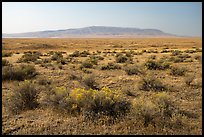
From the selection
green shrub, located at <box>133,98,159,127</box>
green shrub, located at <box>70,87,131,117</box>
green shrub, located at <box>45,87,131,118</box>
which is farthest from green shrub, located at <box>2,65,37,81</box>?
green shrub, located at <box>133,98,159,127</box>

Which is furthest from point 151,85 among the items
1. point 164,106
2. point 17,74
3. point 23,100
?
point 17,74

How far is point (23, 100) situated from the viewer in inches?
346

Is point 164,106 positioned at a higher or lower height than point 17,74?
lower

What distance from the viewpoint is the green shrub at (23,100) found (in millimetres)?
8464

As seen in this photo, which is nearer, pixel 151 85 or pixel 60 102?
pixel 60 102

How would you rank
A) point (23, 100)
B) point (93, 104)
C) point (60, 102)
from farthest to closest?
1. point (23, 100)
2. point (60, 102)
3. point (93, 104)

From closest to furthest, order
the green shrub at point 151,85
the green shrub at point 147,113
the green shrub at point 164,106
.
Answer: the green shrub at point 147,113 → the green shrub at point 164,106 → the green shrub at point 151,85

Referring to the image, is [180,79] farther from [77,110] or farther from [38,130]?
[38,130]

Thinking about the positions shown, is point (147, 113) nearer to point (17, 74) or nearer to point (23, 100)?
point (23, 100)

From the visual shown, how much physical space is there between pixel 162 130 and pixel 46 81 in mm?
7820

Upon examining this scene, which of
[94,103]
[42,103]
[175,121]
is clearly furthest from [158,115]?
[42,103]

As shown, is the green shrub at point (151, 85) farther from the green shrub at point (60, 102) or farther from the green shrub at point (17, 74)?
the green shrub at point (17, 74)

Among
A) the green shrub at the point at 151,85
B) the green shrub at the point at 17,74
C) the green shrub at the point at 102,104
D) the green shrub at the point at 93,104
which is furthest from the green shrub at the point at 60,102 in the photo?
the green shrub at the point at 17,74

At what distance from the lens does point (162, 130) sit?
6641 mm
